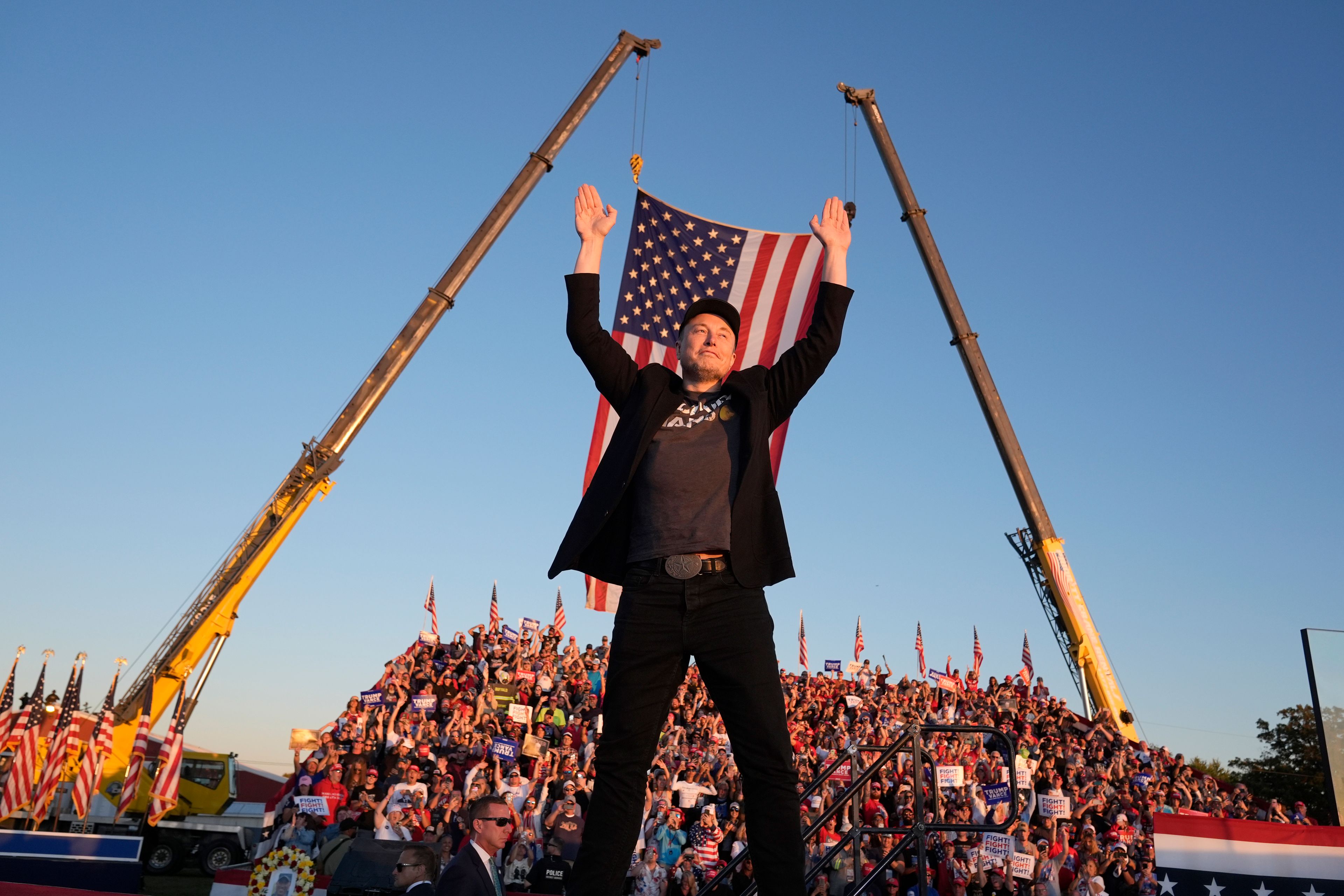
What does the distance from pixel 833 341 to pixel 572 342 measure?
845mm

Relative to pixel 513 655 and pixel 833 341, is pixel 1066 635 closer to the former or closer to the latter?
pixel 513 655

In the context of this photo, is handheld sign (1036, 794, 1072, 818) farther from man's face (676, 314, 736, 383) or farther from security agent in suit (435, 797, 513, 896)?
man's face (676, 314, 736, 383)

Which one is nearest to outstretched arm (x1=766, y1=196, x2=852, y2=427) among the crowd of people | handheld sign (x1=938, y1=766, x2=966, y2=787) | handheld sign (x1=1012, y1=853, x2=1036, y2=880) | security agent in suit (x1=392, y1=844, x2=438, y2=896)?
security agent in suit (x1=392, y1=844, x2=438, y2=896)

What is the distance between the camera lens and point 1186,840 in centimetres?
732

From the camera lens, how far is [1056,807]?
13.8 metres

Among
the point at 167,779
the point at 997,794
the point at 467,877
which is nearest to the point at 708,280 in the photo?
the point at 997,794

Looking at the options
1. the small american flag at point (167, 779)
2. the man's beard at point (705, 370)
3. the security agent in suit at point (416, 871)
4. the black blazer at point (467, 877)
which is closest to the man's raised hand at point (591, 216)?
the man's beard at point (705, 370)

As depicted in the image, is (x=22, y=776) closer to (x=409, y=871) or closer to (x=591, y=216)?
(x=409, y=871)

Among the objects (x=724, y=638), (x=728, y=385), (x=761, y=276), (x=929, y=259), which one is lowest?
(x=724, y=638)

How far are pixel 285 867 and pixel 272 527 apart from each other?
10.6 metres

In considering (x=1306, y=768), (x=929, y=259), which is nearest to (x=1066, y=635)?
(x=929, y=259)

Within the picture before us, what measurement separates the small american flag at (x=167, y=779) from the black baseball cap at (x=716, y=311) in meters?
15.5

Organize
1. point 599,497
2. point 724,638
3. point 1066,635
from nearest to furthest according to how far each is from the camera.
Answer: point 724,638 < point 599,497 < point 1066,635

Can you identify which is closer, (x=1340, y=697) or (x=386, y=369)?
(x=1340, y=697)
